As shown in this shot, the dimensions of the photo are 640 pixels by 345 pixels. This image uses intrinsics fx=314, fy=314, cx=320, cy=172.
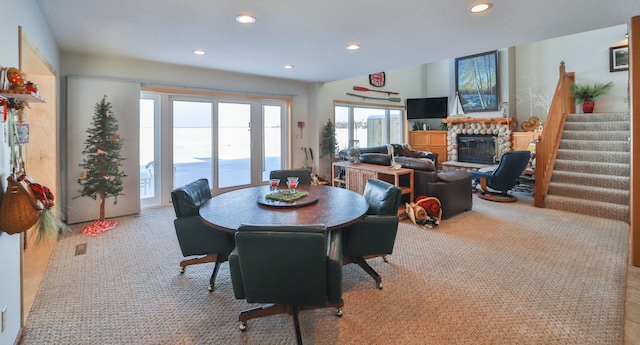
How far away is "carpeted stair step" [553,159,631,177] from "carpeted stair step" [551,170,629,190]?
13 cm

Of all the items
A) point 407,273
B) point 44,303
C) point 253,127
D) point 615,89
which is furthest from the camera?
point 615,89

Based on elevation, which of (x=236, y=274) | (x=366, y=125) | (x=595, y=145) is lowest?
(x=236, y=274)

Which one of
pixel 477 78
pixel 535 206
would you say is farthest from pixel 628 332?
pixel 477 78

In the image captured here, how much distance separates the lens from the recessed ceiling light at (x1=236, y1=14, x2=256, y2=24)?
291 centimetres

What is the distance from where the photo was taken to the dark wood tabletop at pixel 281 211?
2.03 m

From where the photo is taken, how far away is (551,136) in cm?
551

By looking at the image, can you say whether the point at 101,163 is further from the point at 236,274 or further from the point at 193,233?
the point at 236,274

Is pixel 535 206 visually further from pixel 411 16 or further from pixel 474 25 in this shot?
pixel 411 16

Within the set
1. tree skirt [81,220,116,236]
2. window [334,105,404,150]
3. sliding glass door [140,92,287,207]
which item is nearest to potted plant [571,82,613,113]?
window [334,105,404,150]

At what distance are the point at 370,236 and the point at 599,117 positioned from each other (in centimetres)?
620

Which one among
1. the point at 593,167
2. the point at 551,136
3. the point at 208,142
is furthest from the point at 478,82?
the point at 208,142

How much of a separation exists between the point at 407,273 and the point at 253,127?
4343mm

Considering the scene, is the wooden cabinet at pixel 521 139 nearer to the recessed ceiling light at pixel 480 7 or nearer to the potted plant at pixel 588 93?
the potted plant at pixel 588 93

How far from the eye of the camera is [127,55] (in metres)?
4.31
